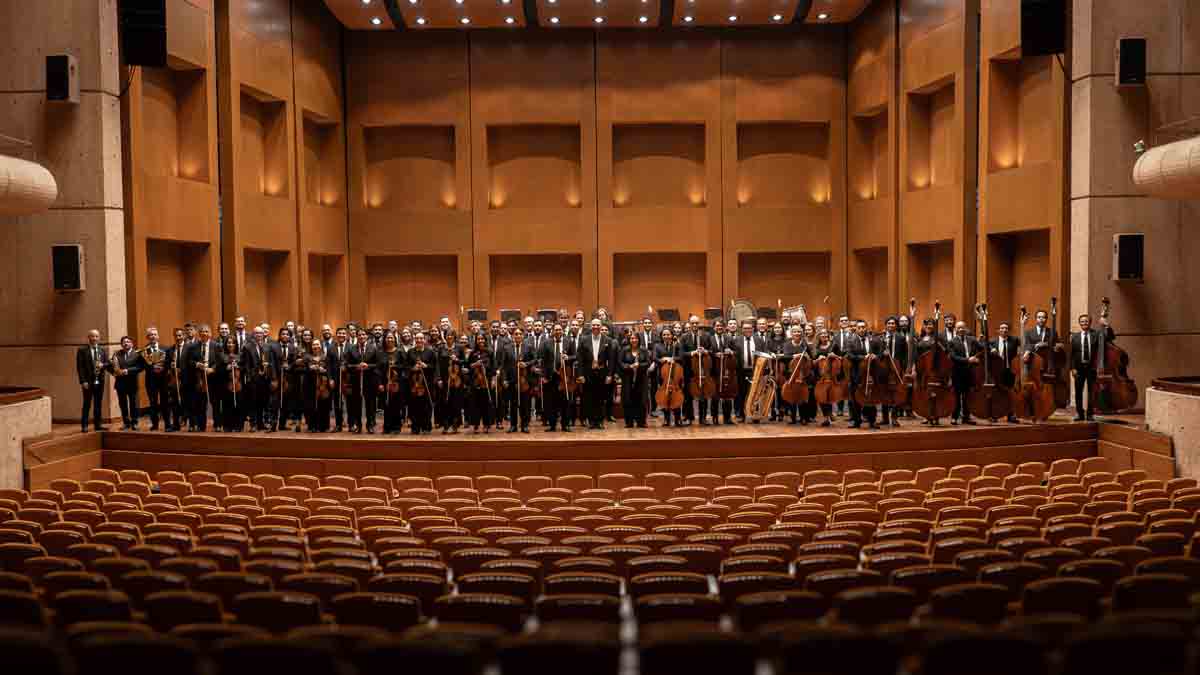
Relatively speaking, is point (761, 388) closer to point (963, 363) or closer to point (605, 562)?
point (963, 363)

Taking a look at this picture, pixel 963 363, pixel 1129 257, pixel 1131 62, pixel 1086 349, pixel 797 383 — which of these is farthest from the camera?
pixel 1129 257

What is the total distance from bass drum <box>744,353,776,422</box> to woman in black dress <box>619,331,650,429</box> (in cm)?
133

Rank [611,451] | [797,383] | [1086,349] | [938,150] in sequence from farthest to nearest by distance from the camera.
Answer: [938,150], [797,383], [1086,349], [611,451]

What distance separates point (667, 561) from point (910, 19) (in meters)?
14.2

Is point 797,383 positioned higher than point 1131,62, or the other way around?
point 1131,62

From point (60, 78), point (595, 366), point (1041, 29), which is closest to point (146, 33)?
point (60, 78)

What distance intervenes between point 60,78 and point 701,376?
9109mm

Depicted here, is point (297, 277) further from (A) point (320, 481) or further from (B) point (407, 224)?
(A) point (320, 481)

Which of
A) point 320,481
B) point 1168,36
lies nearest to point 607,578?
point 320,481

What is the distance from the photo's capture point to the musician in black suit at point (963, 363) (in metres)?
11.5

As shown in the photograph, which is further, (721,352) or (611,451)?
(721,352)

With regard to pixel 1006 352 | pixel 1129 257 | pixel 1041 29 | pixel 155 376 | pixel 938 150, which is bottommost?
pixel 155 376

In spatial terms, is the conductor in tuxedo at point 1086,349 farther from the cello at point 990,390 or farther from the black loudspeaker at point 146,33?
the black loudspeaker at point 146,33

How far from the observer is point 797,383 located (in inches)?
461
